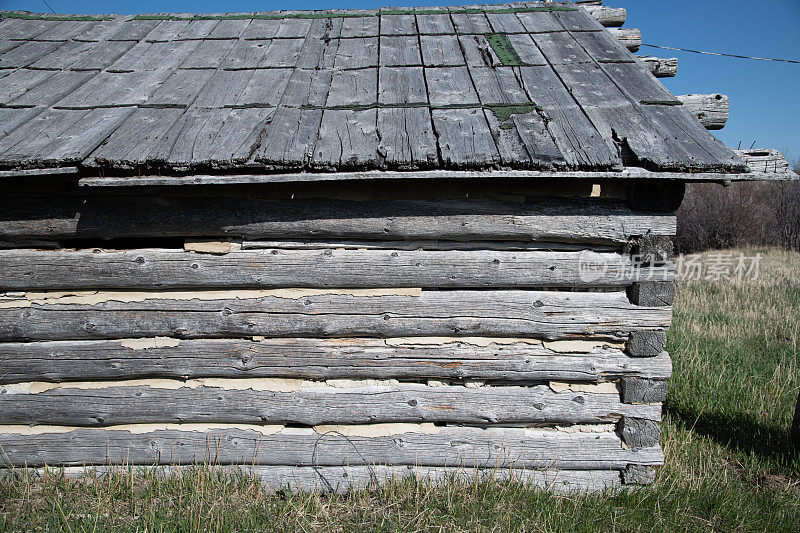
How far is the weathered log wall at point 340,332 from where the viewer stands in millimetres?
2912

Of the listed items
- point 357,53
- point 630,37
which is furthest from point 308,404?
point 630,37

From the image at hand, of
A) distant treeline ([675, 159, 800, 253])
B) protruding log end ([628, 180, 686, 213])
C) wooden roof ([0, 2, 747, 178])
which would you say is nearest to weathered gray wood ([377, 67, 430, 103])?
wooden roof ([0, 2, 747, 178])

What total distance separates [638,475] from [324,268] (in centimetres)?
244

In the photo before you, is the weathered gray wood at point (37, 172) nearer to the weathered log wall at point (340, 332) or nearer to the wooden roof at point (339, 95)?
the wooden roof at point (339, 95)

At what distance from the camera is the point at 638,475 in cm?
308

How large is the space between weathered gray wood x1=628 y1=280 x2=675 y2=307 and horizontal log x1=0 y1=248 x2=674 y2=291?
2.9 inches

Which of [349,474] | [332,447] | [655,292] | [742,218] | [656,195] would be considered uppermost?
[656,195]

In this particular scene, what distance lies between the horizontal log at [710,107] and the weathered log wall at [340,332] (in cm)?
95

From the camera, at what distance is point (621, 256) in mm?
2953

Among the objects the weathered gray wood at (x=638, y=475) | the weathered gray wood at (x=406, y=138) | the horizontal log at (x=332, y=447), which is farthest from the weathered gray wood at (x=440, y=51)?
the weathered gray wood at (x=638, y=475)

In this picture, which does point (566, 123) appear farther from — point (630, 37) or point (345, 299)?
point (630, 37)

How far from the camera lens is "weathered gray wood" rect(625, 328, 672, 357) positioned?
9.76 feet

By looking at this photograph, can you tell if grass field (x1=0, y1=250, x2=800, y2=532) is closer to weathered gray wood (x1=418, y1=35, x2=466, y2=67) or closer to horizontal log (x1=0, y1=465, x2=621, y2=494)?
horizontal log (x1=0, y1=465, x2=621, y2=494)

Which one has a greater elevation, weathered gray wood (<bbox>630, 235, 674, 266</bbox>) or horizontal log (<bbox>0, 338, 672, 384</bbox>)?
weathered gray wood (<bbox>630, 235, 674, 266</bbox>)
